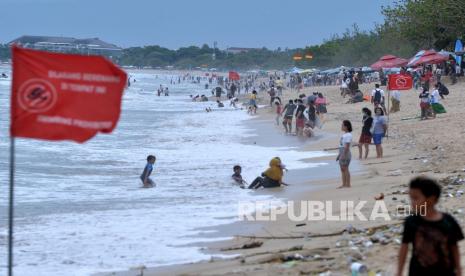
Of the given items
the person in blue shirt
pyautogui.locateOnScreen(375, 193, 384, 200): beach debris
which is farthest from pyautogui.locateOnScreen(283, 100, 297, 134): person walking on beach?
pyautogui.locateOnScreen(375, 193, 384, 200): beach debris

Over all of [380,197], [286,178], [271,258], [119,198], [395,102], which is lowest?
[119,198]

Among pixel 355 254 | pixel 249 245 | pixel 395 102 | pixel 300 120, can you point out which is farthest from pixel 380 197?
pixel 395 102

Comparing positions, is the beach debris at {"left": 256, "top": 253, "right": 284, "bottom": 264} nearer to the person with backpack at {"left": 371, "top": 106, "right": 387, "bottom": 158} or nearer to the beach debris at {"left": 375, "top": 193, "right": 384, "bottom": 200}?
the beach debris at {"left": 375, "top": 193, "right": 384, "bottom": 200}

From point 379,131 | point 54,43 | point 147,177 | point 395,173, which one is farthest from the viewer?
point 54,43

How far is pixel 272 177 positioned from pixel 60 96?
33.6 feet

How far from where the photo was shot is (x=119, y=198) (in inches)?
639

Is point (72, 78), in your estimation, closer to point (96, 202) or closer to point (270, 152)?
point (96, 202)

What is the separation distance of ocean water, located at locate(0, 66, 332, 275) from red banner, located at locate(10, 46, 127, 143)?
141 inches

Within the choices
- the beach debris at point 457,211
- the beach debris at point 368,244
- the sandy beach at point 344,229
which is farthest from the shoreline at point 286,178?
the beach debris at point 457,211

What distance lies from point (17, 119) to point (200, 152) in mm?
19569

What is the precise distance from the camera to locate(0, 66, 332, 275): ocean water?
10641 mm

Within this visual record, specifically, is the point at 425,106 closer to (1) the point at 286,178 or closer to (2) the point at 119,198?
(1) the point at 286,178

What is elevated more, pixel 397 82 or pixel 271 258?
pixel 397 82

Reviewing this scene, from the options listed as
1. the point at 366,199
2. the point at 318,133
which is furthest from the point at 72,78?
the point at 318,133
